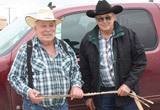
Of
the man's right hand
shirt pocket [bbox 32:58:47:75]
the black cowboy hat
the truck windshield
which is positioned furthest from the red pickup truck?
shirt pocket [bbox 32:58:47:75]

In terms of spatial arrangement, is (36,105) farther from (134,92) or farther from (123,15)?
(123,15)

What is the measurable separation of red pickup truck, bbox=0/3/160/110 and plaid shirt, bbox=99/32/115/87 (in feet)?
2.22

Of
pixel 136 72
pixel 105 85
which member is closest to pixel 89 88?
pixel 105 85

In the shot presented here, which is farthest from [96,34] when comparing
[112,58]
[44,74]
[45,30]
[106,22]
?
[44,74]

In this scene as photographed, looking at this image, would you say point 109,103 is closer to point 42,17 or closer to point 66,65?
point 66,65

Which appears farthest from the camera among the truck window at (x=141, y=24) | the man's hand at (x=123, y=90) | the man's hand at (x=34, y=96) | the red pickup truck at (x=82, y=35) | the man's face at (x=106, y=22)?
the truck window at (x=141, y=24)

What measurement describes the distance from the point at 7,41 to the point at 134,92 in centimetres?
171

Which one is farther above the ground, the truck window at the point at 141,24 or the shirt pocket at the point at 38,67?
the truck window at the point at 141,24

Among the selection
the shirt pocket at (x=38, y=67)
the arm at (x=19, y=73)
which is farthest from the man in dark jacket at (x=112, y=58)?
the arm at (x=19, y=73)

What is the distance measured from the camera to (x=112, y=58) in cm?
493

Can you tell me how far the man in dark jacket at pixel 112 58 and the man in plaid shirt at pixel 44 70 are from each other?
442mm

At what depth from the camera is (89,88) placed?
16.7 feet

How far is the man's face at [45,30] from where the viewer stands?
14.7ft

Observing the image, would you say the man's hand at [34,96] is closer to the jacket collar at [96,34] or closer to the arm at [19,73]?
the arm at [19,73]
